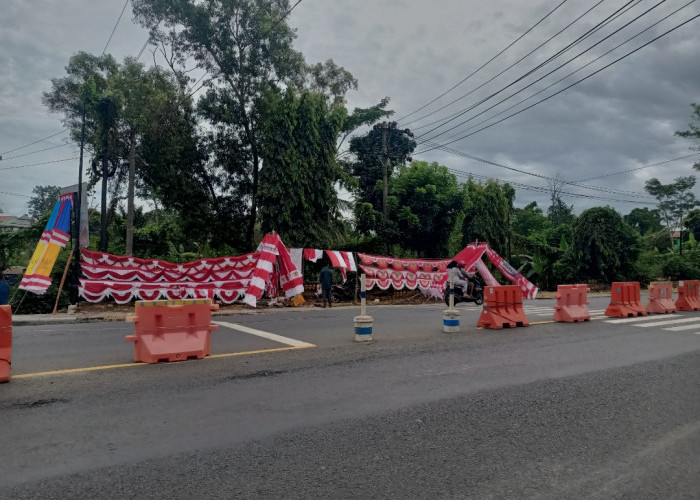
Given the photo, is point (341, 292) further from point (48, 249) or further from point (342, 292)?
point (48, 249)

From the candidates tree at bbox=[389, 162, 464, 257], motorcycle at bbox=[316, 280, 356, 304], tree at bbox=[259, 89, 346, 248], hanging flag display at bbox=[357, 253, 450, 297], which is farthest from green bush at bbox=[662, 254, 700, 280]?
motorcycle at bbox=[316, 280, 356, 304]

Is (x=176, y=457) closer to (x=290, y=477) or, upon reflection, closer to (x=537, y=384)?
(x=290, y=477)

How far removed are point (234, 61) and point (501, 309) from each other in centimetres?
1860

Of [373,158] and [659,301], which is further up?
[373,158]

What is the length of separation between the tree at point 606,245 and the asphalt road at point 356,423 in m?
25.2

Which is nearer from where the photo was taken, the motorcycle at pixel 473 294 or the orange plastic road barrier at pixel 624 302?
the orange plastic road barrier at pixel 624 302

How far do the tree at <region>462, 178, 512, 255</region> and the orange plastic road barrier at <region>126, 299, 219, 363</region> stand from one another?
23058 millimetres

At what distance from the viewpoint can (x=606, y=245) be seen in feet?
102

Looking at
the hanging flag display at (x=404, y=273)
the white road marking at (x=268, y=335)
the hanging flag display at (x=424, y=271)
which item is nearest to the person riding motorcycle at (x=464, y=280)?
the hanging flag display at (x=424, y=271)

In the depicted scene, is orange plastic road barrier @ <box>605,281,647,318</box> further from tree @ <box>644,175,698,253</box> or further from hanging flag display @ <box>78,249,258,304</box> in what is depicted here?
tree @ <box>644,175,698,253</box>

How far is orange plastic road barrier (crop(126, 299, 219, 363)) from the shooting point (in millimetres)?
7266

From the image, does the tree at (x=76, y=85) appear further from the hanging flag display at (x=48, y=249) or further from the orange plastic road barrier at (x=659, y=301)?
the orange plastic road barrier at (x=659, y=301)

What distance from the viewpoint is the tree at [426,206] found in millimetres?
27938

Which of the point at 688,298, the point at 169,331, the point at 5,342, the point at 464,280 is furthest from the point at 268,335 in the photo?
the point at 688,298
